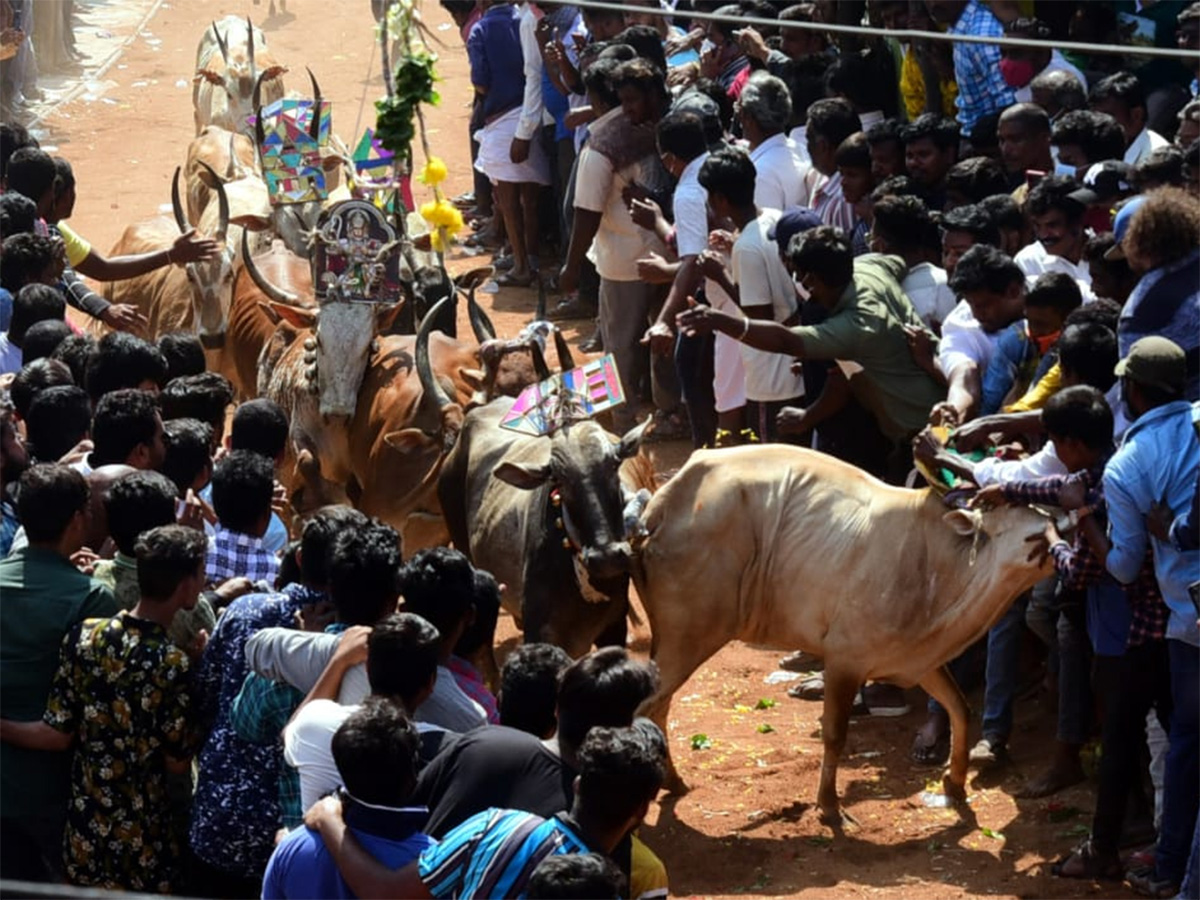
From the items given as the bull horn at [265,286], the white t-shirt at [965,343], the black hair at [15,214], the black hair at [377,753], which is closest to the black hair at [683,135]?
the bull horn at [265,286]

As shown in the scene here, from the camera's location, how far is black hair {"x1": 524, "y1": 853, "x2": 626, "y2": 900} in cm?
450

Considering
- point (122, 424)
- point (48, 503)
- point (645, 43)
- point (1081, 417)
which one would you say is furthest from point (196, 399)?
point (645, 43)

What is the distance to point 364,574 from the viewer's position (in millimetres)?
6094

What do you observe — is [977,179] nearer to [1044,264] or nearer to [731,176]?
[1044,264]

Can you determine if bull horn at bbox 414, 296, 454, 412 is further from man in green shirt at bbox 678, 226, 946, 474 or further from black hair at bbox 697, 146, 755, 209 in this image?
black hair at bbox 697, 146, 755, 209

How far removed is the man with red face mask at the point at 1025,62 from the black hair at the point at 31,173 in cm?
547

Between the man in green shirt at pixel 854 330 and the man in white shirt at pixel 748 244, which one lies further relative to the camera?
the man in white shirt at pixel 748 244

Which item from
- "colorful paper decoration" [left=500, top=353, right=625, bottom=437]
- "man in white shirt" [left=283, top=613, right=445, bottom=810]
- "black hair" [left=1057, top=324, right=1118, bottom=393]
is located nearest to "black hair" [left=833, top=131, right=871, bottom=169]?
"colorful paper decoration" [left=500, top=353, right=625, bottom=437]

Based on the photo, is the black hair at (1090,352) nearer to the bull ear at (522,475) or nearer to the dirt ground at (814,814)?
the dirt ground at (814,814)

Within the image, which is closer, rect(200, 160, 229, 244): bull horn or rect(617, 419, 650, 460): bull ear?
rect(617, 419, 650, 460): bull ear

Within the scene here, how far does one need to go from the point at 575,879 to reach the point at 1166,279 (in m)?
4.20

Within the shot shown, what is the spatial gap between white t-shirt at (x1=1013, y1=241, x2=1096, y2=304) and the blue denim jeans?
243cm

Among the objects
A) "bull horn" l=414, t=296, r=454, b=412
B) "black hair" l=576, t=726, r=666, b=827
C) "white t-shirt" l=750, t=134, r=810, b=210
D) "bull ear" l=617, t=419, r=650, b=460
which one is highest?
"white t-shirt" l=750, t=134, r=810, b=210

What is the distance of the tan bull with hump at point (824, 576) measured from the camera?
26.2ft
